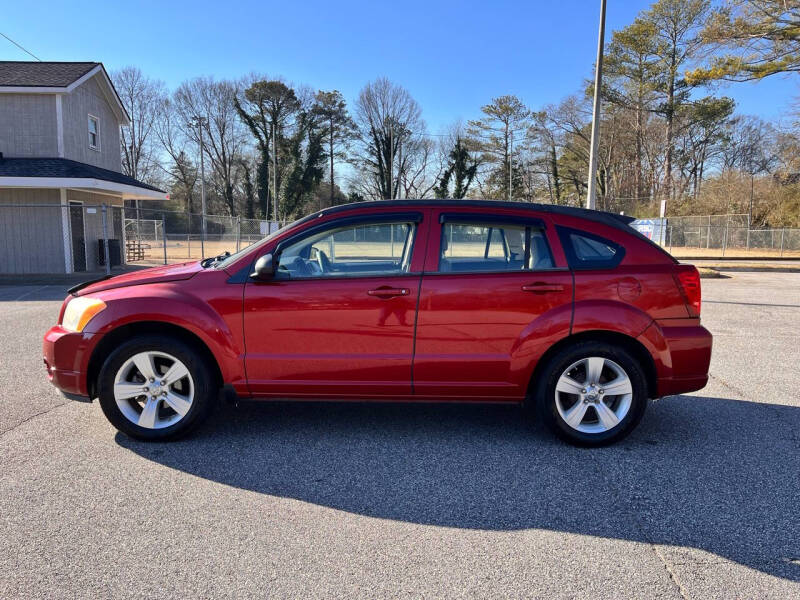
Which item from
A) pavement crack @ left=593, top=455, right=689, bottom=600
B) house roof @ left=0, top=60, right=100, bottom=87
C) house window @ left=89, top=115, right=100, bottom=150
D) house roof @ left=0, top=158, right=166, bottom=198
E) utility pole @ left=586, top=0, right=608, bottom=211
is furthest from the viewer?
house window @ left=89, top=115, right=100, bottom=150

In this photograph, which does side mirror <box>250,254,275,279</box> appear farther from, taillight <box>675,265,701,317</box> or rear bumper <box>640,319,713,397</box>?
taillight <box>675,265,701,317</box>

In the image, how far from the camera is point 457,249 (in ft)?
12.9

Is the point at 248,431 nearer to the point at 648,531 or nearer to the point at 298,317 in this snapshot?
the point at 298,317

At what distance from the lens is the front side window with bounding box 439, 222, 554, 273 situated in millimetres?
3895

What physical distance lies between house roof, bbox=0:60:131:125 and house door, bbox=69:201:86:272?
357cm

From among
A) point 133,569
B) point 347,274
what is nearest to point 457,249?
point 347,274

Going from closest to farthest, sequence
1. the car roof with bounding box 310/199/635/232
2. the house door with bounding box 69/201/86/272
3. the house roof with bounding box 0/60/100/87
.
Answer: the car roof with bounding box 310/199/635/232
the house roof with bounding box 0/60/100/87
the house door with bounding box 69/201/86/272

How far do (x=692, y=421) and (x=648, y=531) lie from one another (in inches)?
79.8

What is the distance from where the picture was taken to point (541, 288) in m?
3.79

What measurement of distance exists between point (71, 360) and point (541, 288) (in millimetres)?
3375

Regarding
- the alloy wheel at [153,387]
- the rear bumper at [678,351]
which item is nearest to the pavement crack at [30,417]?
the alloy wheel at [153,387]

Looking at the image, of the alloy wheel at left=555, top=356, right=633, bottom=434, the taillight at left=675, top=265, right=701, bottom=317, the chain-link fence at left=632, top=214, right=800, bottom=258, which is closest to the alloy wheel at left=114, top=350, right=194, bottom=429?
the alloy wheel at left=555, top=356, right=633, bottom=434

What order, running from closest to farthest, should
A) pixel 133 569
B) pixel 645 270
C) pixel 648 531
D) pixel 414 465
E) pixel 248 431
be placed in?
pixel 133 569 < pixel 648 531 < pixel 414 465 < pixel 645 270 < pixel 248 431

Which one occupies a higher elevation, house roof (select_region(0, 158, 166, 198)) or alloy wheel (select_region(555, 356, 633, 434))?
house roof (select_region(0, 158, 166, 198))
